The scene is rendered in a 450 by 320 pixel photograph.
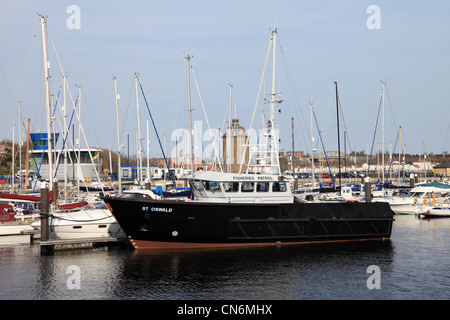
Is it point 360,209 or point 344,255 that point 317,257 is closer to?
point 344,255

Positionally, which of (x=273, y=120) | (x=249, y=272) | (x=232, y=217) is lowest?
(x=249, y=272)

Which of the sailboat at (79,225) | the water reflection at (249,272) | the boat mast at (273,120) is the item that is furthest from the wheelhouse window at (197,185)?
the sailboat at (79,225)

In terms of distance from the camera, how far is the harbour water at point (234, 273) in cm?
2067

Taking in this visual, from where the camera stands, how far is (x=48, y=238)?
30.0 meters

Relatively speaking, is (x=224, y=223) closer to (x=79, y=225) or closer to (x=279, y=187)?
(x=279, y=187)

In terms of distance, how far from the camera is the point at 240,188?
29594 millimetres

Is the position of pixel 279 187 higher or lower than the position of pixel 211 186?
lower

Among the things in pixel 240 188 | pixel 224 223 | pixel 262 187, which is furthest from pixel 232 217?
pixel 262 187

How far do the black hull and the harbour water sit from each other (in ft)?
2.51

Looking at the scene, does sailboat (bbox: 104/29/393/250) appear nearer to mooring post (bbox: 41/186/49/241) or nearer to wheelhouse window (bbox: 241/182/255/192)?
wheelhouse window (bbox: 241/182/255/192)

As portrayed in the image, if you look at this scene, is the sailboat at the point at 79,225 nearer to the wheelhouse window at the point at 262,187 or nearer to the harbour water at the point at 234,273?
the harbour water at the point at 234,273

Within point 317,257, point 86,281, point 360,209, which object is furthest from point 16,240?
point 360,209

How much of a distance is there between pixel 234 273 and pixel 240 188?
6892 millimetres

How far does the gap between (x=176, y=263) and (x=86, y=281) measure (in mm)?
5106
